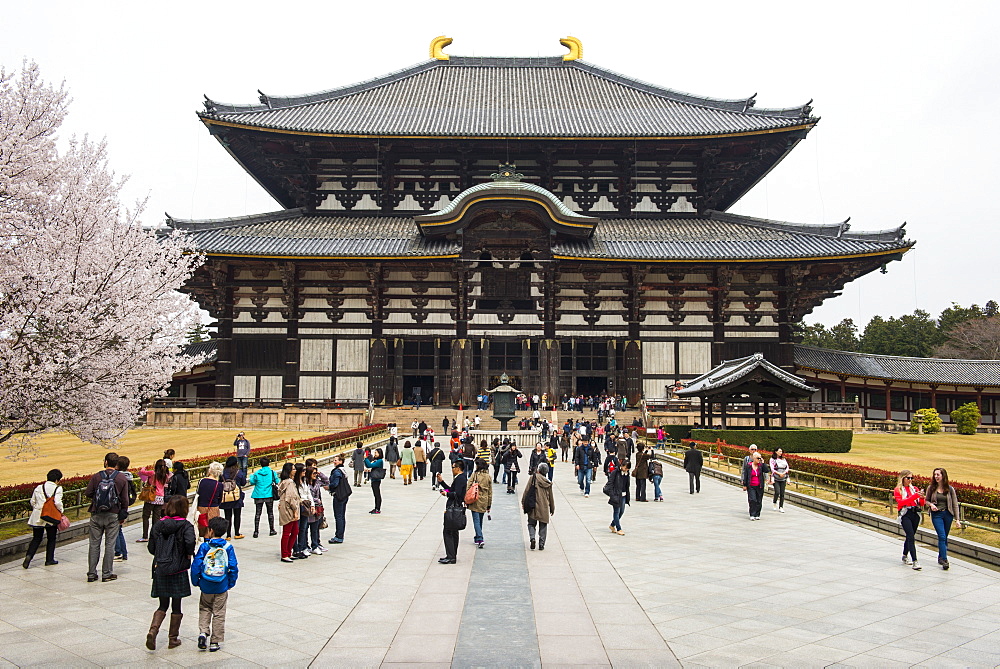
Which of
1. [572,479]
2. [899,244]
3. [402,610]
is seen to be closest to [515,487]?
[572,479]

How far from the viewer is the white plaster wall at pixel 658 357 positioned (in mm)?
44062

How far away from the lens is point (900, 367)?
50.3 m

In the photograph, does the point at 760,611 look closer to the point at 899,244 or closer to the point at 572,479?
the point at 572,479

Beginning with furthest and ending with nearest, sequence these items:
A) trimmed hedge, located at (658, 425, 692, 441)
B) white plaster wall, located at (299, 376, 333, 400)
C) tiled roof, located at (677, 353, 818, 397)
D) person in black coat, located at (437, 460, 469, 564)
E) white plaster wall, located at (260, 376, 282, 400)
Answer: white plaster wall, located at (299, 376, 333, 400) < white plaster wall, located at (260, 376, 282, 400) < trimmed hedge, located at (658, 425, 692, 441) < tiled roof, located at (677, 353, 818, 397) < person in black coat, located at (437, 460, 469, 564)

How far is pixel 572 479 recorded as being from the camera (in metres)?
24.9

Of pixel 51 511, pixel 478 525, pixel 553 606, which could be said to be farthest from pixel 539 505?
pixel 51 511

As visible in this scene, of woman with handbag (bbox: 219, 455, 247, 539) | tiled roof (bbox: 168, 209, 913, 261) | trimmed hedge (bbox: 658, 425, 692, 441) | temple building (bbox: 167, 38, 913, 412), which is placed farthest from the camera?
temple building (bbox: 167, 38, 913, 412)

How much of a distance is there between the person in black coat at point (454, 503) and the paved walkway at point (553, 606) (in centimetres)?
36

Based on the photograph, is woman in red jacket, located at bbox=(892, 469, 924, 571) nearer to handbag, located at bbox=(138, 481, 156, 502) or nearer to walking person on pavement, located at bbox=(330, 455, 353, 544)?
walking person on pavement, located at bbox=(330, 455, 353, 544)

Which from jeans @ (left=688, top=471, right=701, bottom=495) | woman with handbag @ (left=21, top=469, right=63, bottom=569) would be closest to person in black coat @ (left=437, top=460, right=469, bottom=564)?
woman with handbag @ (left=21, top=469, right=63, bottom=569)

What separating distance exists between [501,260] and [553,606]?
1394 inches

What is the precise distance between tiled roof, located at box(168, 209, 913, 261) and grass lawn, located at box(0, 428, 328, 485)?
11.0 meters

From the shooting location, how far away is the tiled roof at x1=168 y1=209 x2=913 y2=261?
135 ft

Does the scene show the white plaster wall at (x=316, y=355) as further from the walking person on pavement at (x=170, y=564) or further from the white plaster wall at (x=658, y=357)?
the walking person on pavement at (x=170, y=564)
